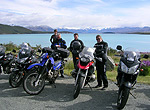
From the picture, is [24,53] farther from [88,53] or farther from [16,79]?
[88,53]

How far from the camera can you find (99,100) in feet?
15.3

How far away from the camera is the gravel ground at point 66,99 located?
13.7 feet

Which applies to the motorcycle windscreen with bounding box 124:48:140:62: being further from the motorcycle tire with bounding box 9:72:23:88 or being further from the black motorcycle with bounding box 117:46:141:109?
the motorcycle tire with bounding box 9:72:23:88

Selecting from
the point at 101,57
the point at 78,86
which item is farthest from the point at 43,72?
the point at 101,57

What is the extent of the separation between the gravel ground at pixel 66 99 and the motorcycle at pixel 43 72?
250mm

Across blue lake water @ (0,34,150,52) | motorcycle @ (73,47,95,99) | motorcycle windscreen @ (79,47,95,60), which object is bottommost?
blue lake water @ (0,34,150,52)

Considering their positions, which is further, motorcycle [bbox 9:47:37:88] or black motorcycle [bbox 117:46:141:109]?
motorcycle [bbox 9:47:37:88]

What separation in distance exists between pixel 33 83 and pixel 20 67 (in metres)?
1.05

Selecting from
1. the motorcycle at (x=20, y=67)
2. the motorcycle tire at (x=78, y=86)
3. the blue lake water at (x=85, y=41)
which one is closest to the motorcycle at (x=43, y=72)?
the motorcycle at (x=20, y=67)

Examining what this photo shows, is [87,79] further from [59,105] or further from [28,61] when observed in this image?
[28,61]

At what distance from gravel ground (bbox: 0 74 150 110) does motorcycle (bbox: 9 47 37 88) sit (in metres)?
0.23

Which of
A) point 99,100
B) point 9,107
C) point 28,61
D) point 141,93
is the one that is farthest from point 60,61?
point 141,93

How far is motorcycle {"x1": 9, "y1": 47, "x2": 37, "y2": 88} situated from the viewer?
5.56 m

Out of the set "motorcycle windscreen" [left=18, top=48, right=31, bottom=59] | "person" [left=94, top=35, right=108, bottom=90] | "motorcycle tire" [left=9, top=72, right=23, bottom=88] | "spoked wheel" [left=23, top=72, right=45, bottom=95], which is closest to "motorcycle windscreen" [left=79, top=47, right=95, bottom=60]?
"person" [left=94, top=35, right=108, bottom=90]
